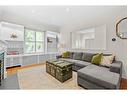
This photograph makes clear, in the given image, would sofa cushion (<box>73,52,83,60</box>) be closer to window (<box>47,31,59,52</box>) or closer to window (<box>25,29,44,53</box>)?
window (<box>47,31,59,52</box>)

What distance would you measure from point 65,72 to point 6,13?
3727mm

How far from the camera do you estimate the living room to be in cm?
266

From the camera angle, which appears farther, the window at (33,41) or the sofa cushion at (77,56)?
the window at (33,41)

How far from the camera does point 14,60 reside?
4758 mm

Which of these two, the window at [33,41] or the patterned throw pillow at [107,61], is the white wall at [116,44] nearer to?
the patterned throw pillow at [107,61]

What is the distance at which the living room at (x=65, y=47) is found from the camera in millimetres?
2660

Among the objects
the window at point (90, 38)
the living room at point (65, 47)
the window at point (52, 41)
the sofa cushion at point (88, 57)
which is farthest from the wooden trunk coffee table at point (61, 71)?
the window at point (52, 41)

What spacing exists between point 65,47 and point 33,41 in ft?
6.68

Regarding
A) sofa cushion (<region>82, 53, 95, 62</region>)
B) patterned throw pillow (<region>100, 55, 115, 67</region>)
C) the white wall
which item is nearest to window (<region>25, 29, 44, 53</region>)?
sofa cushion (<region>82, 53, 95, 62</region>)

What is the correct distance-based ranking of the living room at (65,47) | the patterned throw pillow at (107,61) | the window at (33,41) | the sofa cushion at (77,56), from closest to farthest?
the living room at (65,47) < the patterned throw pillow at (107,61) < the sofa cushion at (77,56) < the window at (33,41)

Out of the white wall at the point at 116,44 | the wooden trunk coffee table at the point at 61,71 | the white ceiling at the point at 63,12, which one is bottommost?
the wooden trunk coffee table at the point at 61,71

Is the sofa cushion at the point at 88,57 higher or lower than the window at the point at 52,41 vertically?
lower

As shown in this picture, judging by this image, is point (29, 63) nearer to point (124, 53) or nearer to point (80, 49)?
point (80, 49)
